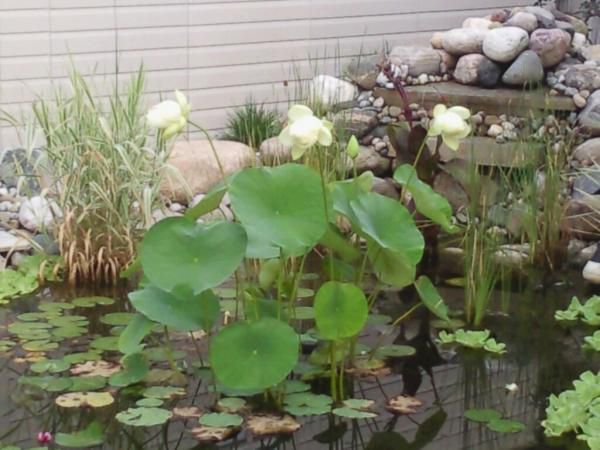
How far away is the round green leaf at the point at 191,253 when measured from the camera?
140 inches

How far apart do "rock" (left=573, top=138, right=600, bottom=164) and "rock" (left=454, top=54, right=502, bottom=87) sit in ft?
3.07

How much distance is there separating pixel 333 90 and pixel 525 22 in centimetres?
121

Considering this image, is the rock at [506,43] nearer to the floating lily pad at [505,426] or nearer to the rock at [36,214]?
the rock at [36,214]

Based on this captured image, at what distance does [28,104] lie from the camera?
6.54 meters

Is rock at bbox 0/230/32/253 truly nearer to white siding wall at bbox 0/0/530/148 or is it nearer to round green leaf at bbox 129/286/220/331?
white siding wall at bbox 0/0/530/148

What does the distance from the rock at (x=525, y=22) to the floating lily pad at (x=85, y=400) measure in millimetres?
4075

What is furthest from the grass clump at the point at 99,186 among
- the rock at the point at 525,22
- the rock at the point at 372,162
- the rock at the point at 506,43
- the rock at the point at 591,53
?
the rock at the point at 591,53

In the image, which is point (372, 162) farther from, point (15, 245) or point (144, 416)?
point (144, 416)

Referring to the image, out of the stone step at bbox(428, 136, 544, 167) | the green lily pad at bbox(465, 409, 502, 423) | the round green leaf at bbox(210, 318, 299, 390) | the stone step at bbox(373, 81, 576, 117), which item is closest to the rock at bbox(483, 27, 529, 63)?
the stone step at bbox(373, 81, 576, 117)

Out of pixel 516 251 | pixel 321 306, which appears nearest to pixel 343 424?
pixel 321 306

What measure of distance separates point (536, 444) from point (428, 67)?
3.85 meters

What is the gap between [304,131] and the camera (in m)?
3.54

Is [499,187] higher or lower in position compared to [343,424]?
higher

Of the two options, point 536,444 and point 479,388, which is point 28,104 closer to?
point 479,388
